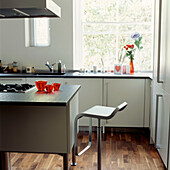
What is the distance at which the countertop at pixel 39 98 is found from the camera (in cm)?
238

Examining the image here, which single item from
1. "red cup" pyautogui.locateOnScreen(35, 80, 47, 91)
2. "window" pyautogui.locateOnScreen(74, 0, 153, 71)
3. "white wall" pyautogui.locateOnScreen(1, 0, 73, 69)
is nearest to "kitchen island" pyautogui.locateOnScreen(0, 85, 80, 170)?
"red cup" pyautogui.locateOnScreen(35, 80, 47, 91)

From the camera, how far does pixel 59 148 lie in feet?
8.21

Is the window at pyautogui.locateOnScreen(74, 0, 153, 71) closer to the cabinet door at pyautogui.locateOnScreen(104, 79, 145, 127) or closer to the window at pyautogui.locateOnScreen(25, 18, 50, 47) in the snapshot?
the window at pyautogui.locateOnScreen(25, 18, 50, 47)

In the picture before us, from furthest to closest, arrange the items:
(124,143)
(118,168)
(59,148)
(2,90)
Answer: (124,143)
(118,168)
(2,90)
(59,148)

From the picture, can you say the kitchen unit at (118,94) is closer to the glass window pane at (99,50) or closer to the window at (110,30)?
the window at (110,30)

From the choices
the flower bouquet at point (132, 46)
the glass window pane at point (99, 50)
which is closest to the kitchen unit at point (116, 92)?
the flower bouquet at point (132, 46)

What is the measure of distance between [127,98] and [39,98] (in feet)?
6.70

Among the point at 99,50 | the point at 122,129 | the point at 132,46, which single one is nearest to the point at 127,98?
the point at 122,129

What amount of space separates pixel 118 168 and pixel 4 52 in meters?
2.88

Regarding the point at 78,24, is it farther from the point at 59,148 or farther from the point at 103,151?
the point at 59,148

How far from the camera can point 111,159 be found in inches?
134

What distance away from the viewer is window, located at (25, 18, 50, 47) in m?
4.85

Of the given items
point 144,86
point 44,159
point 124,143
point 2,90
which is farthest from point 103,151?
point 2,90

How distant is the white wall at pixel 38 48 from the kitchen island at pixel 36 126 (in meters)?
2.27
